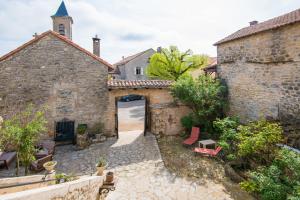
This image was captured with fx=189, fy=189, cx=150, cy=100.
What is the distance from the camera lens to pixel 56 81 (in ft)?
38.1

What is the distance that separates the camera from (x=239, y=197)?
22.5 feet

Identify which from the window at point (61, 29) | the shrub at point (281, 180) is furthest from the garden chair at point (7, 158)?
the window at point (61, 29)

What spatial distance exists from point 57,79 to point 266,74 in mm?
12096

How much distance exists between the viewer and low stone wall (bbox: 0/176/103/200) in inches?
126

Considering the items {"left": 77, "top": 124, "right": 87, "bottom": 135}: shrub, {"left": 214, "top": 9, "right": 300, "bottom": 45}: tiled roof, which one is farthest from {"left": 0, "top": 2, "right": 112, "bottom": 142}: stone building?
{"left": 214, "top": 9, "right": 300, "bottom": 45}: tiled roof

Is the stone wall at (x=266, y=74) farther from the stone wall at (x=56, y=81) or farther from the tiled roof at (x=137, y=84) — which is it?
the stone wall at (x=56, y=81)

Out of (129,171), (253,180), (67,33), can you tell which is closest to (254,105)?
(253,180)

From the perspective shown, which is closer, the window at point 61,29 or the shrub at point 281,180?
the shrub at point 281,180

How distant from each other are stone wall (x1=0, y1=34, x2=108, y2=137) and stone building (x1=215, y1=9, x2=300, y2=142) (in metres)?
8.59

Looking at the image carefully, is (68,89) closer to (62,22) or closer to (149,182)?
(149,182)

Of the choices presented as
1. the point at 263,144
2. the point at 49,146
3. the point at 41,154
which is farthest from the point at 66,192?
the point at 49,146

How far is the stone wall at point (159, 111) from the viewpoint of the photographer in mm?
12781

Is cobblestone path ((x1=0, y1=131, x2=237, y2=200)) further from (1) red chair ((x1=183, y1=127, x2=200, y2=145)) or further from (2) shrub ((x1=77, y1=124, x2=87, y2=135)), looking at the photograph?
(1) red chair ((x1=183, y1=127, x2=200, y2=145))

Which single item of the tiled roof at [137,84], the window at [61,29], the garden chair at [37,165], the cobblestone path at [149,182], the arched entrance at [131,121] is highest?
the window at [61,29]
